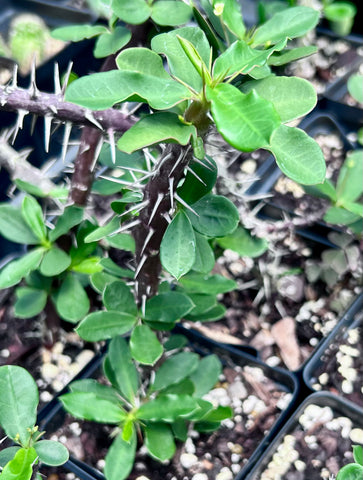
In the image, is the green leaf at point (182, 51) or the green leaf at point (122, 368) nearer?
the green leaf at point (182, 51)

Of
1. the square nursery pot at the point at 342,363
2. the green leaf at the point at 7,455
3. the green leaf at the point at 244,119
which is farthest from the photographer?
the square nursery pot at the point at 342,363

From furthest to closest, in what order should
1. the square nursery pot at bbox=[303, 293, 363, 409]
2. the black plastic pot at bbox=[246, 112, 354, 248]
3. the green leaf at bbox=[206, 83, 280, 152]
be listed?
the black plastic pot at bbox=[246, 112, 354, 248]
the square nursery pot at bbox=[303, 293, 363, 409]
the green leaf at bbox=[206, 83, 280, 152]

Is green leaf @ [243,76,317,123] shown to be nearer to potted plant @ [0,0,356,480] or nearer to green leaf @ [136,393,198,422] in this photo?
potted plant @ [0,0,356,480]

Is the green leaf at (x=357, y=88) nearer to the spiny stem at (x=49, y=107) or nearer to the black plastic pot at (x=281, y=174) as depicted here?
the black plastic pot at (x=281, y=174)

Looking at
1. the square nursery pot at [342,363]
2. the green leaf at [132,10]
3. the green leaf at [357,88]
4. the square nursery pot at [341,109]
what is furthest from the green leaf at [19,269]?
the square nursery pot at [341,109]

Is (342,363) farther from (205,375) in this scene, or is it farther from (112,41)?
(112,41)

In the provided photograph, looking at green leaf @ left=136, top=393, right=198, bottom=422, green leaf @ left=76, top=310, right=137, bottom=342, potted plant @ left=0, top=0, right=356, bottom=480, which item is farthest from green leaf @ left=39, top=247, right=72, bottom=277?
→ green leaf @ left=136, top=393, right=198, bottom=422

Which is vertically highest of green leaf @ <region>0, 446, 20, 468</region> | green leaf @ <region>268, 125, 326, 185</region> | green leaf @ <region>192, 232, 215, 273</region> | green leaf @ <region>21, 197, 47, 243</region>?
green leaf @ <region>268, 125, 326, 185</region>

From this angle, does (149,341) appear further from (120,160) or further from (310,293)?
(310,293)
